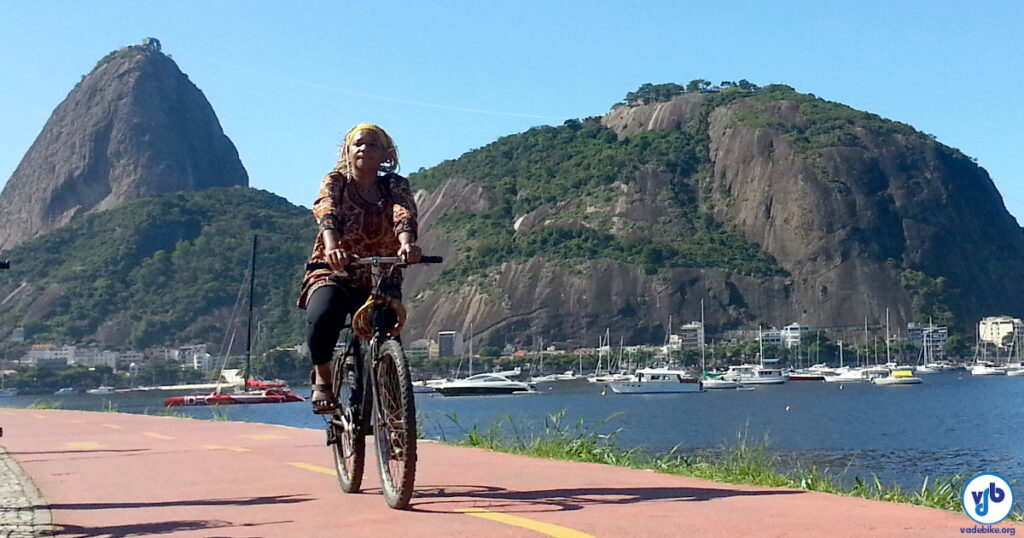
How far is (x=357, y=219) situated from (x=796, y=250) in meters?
162

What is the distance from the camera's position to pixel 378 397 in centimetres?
574

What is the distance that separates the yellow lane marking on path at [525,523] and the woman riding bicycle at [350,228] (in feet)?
3.70

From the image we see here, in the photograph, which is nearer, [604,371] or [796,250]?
[604,371]

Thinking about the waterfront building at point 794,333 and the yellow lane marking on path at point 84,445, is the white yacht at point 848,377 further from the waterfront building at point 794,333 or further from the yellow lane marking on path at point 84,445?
the yellow lane marking on path at point 84,445

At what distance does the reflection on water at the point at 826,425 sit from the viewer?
29.3 m

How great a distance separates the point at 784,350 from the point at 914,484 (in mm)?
127016

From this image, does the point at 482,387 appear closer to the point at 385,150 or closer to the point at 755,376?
the point at 755,376

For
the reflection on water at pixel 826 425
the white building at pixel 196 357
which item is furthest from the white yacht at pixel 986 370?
the white building at pixel 196 357

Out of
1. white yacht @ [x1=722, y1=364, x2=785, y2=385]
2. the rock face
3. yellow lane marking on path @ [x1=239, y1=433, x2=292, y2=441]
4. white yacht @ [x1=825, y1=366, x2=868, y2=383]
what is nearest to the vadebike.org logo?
yellow lane marking on path @ [x1=239, y1=433, x2=292, y2=441]

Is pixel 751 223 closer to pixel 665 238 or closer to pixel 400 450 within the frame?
pixel 665 238

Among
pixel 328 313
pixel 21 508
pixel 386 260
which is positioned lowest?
pixel 21 508

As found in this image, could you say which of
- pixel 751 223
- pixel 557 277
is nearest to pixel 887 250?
pixel 751 223

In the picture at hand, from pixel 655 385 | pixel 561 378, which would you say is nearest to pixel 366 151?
pixel 655 385

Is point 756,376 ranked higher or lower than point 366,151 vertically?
higher
